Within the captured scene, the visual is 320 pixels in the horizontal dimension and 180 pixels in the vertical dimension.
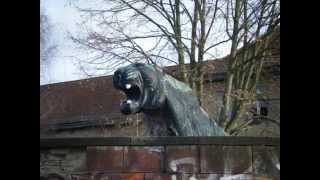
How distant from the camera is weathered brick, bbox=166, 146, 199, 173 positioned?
525 cm

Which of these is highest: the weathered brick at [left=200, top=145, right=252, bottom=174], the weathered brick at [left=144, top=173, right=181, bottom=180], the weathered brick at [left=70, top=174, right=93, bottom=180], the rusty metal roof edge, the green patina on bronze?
the green patina on bronze

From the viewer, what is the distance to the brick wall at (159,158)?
5.29m

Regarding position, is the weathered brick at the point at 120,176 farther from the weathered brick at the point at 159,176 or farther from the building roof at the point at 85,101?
the building roof at the point at 85,101

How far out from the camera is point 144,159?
17.3ft

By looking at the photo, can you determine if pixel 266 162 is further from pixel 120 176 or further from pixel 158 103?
pixel 158 103

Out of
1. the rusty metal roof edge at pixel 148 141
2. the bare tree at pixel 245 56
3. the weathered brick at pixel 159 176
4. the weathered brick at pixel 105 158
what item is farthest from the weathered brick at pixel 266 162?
the bare tree at pixel 245 56

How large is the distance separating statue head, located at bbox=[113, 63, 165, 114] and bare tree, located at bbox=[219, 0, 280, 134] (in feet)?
13.4

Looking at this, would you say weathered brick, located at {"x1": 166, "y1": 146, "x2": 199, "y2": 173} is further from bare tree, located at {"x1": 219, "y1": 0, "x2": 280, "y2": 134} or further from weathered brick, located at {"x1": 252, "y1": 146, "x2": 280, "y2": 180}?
bare tree, located at {"x1": 219, "y1": 0, "x2": 280, "y2": 134}

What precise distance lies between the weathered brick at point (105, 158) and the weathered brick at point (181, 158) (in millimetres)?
474

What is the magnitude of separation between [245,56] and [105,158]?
6.81 metres

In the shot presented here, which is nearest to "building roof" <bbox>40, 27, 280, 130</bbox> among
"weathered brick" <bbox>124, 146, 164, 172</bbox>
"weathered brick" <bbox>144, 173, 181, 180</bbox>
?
"weathered brick" <bbox>124, 146, 164, 172</bbox>

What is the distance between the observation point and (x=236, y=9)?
38.3 ft
